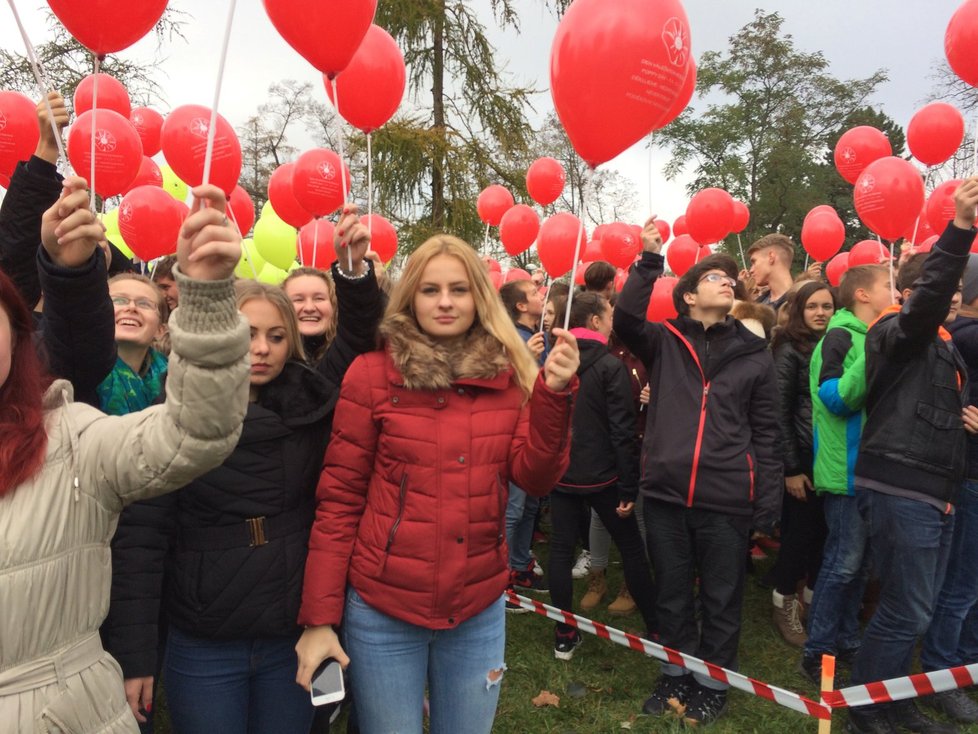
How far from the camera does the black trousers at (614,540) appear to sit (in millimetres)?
3812

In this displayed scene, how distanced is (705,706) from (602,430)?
4.86 ft

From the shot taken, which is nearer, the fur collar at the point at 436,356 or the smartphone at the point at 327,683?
the smartphone at the point at 327,683

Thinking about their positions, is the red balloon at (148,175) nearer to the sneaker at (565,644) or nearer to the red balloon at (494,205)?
the red balloon at (494,205)

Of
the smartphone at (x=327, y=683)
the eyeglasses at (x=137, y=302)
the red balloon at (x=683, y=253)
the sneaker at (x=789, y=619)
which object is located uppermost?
the red balloon at (x=683, y=253)

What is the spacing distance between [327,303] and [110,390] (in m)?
1.14

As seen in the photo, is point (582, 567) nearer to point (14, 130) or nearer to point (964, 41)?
point (964, 41)

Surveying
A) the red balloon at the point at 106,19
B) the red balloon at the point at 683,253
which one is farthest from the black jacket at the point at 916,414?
the red balloon at the point at 683,253

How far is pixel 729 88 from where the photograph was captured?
24297 mm

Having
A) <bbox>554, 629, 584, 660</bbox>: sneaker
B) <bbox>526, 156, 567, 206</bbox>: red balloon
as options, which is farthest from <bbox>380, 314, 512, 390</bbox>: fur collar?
<bbox>526, 156, 567, 206</bbox>: red balloon

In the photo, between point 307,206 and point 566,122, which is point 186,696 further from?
point 307,206

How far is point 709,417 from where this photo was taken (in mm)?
3178

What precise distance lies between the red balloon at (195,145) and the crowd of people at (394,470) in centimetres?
164

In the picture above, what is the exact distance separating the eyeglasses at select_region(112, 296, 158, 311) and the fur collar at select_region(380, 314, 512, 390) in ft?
3.02

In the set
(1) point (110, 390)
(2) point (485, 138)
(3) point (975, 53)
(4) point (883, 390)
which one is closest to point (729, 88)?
(2) point (485, 138)
